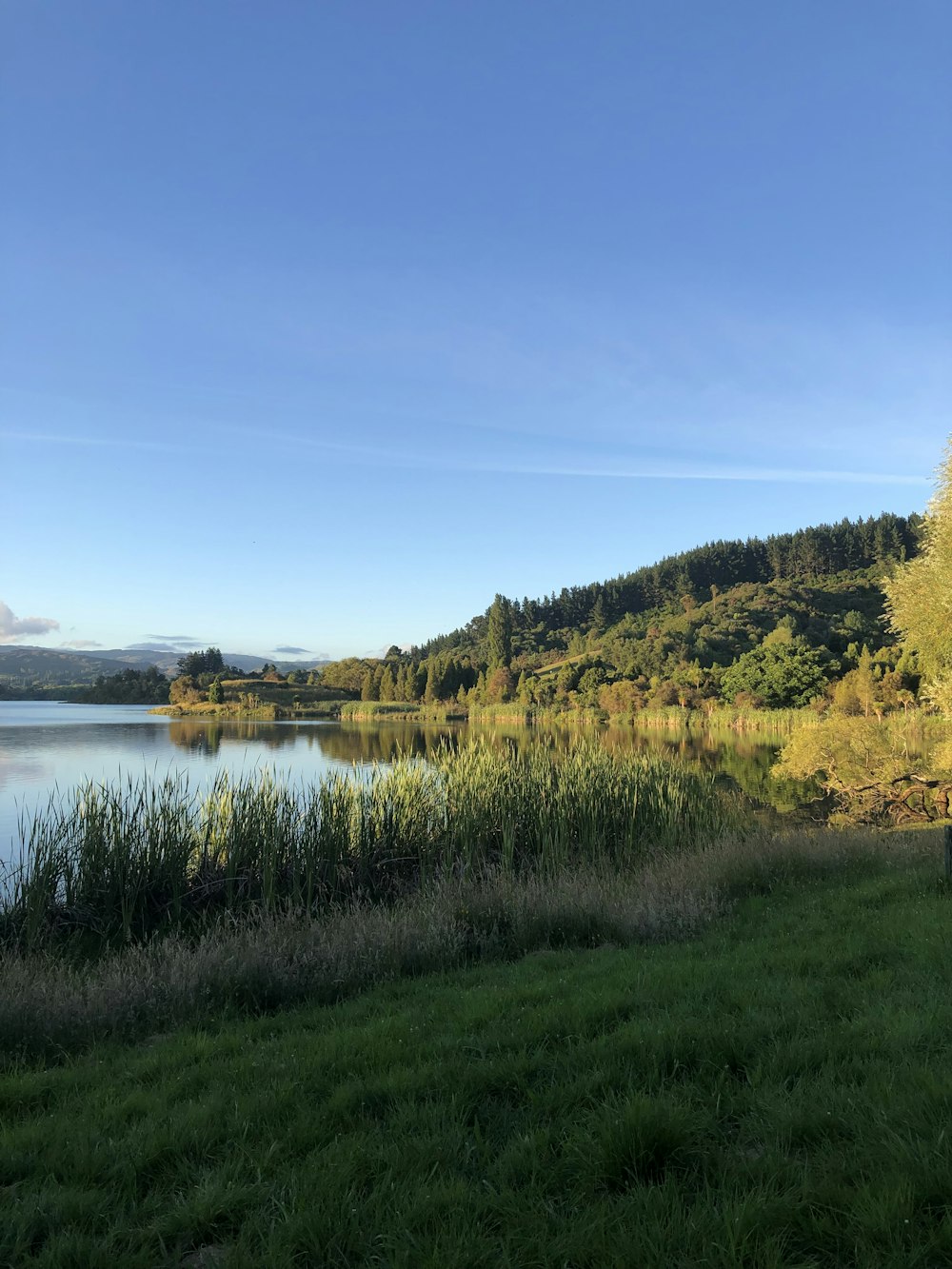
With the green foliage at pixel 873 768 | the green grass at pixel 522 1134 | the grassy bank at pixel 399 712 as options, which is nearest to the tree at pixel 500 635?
the grassy bank at pixel 399 712

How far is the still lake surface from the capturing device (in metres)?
20.1

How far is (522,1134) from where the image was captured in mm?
3441

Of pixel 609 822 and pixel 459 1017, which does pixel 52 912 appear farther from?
pixel 609 822

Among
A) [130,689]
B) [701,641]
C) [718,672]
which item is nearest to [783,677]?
[718,672]

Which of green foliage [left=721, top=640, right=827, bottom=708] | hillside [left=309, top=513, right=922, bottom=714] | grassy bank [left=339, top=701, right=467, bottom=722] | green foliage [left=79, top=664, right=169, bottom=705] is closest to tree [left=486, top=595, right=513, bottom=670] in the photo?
hillside [left=309, top=513, right=922, bottom=714]

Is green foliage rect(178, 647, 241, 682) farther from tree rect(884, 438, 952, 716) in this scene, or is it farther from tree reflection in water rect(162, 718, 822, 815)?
tree rect(884, 438, 952, 716)

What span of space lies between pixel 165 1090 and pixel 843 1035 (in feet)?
12.4

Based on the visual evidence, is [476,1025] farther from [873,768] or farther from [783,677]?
[783,677]

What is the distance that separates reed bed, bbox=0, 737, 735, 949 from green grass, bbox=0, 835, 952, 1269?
4.50 m

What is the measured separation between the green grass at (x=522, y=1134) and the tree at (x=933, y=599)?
1532 cm

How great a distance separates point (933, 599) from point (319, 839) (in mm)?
16079

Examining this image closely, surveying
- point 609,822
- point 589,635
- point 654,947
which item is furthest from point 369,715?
point 654,947

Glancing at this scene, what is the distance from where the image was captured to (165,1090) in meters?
4.16

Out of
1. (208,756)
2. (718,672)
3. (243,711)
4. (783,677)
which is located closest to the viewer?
(208,756)
